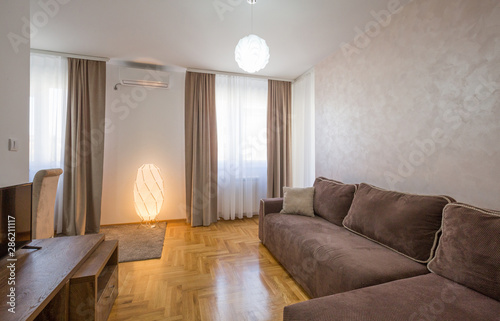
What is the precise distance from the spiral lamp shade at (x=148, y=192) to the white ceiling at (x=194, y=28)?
173cm

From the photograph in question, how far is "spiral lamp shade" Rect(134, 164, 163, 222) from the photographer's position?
10.9ft

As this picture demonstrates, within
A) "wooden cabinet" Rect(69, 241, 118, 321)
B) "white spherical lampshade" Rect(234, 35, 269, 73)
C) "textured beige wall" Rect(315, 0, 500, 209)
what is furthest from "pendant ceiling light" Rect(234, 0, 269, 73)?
"wooden cabinet" Rect(69, 241, 118, 321)

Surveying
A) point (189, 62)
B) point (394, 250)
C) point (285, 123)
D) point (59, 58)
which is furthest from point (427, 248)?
point (59, 58)

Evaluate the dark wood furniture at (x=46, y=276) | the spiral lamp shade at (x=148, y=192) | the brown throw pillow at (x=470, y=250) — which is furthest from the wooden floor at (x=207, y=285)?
the brown throw pillow at (x=470, y=250)

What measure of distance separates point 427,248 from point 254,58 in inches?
77.5

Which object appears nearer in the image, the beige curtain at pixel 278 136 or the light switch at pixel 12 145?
the light switch at pixel 12 145

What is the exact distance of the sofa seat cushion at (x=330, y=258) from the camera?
1.36m

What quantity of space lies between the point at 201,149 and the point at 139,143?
103cm

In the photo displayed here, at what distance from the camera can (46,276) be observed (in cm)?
116

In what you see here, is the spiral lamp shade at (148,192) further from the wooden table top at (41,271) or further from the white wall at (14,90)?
the wooden table top at (41,271)

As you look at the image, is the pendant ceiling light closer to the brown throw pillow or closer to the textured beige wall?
the textured beige wall

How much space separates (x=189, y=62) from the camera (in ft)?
10.9

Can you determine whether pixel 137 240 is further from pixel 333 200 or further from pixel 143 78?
pixel 333 200

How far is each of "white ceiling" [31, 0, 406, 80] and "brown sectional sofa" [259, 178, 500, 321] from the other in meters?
1.81
